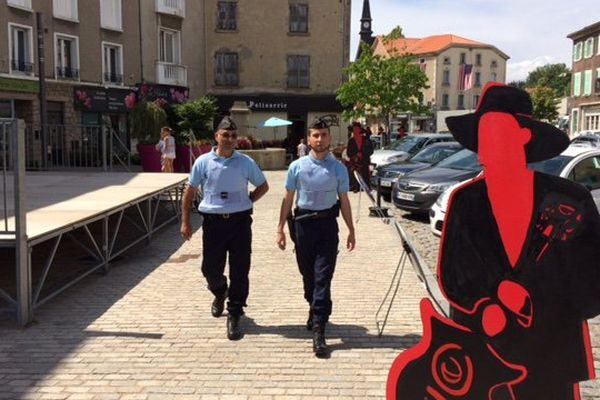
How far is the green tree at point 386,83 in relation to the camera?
1262 inches

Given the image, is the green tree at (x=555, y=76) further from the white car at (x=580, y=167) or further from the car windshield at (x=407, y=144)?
the white car at (x=580, y=167)

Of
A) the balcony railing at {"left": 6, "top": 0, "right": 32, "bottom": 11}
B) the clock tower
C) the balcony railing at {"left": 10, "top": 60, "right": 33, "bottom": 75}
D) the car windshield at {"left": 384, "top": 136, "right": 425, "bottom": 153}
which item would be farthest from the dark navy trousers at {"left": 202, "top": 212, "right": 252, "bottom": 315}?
the clock tower

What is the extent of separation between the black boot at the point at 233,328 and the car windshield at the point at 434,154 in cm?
1094

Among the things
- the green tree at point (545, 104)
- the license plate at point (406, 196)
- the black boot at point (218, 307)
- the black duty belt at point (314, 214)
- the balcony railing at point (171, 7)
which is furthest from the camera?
the green tree at point (545, 104)

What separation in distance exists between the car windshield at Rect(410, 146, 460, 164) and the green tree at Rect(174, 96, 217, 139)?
10.8 metres

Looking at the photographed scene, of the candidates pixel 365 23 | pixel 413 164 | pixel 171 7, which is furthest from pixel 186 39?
pixel 365 23

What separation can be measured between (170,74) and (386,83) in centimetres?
1170

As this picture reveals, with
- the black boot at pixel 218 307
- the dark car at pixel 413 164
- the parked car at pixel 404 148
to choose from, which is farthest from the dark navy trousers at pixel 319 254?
the parked car at pixel 404 148

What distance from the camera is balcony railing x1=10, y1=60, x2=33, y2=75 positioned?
2483cm

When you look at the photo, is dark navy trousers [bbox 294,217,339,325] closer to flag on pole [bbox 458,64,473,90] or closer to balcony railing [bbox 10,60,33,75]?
balcony railing [bbox 10,60,33,75]

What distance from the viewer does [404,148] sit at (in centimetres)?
1952

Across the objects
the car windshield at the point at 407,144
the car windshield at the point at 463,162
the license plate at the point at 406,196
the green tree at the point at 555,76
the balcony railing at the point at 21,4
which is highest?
the green tree at the point at 555,76

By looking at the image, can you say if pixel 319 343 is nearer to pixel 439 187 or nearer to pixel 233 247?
pixel 233 247

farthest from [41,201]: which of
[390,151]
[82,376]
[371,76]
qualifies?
[371,76]
